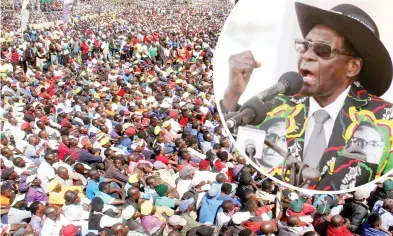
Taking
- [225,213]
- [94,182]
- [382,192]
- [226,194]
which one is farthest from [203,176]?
[382,192]

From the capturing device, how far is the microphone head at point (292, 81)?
A: 2.51m

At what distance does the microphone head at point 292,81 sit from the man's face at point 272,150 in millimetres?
202

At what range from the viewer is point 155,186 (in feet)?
18.5

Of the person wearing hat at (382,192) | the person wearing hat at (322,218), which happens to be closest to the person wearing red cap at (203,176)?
the person wearing hat at (322,218)

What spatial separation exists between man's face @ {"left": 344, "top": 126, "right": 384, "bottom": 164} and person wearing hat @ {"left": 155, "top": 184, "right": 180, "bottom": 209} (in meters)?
3.13

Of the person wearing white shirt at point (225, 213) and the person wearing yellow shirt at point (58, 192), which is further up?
the person wearing white shirt at point (225, 213)

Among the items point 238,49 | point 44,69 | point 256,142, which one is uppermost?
Answer: point 238,49

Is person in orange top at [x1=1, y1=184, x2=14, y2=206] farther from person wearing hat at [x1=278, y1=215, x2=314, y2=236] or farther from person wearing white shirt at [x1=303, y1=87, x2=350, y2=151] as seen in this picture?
person wearing white shirt at [x1=303, y1=87, x2=350, y2=151]

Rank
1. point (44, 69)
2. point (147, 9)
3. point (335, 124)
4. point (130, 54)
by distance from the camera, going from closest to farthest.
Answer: point (335, 124)
point (44, 69)
point (130, 54)
point (147, 9)

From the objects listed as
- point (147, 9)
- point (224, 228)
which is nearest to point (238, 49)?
point (224, 228)

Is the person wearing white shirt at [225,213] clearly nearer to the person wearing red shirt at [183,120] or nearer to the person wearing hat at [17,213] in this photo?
the person wearing hat at [17,213]

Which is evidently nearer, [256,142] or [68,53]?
[256,142]

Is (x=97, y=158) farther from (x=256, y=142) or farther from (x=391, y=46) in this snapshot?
(x=391, y=46)

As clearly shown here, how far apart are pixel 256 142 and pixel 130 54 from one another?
54.5ft
